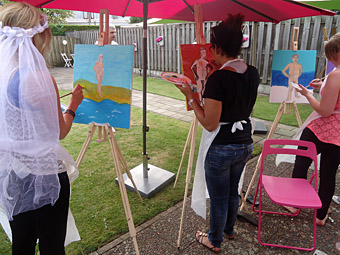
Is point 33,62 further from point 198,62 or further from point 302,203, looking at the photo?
point 302,203

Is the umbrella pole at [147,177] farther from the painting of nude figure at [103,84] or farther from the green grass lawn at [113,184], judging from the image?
the painting of nude figure at [103,84]

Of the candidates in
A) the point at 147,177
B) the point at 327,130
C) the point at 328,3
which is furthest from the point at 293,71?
the point at 147,177

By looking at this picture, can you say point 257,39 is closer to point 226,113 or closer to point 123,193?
point 226,113

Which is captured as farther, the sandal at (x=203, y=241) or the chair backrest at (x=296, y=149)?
the chair backrest at (x=296, y=149)

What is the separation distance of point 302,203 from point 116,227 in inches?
61.9

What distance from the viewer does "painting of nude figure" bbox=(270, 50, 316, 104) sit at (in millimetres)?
2787

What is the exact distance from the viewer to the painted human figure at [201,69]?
2217 millimetres

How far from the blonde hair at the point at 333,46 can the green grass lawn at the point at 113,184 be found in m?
1.93

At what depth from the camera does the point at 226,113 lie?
158cm

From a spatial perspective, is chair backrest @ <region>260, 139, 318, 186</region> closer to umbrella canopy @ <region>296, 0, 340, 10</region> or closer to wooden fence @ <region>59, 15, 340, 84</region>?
wooden fence @ <region>59, 15, 340, 84</region>

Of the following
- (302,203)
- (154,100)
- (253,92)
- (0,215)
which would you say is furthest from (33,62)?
(154,100)

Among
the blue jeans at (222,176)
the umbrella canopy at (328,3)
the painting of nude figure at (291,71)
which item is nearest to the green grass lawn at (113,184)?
the blue jeans at (222,176)

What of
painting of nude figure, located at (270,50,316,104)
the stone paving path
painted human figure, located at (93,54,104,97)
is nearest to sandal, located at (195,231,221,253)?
the stone paving path

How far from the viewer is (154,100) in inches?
267
